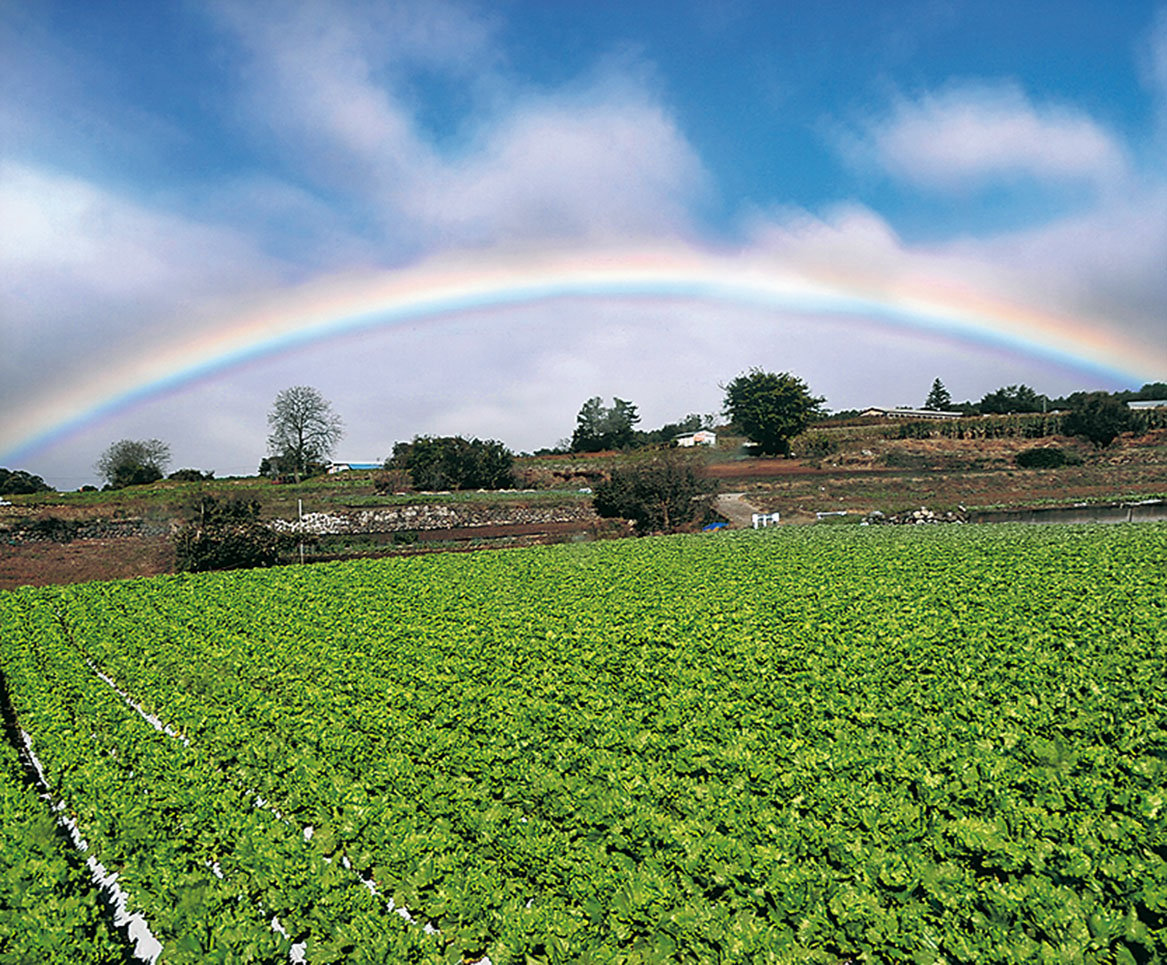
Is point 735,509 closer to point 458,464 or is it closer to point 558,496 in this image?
point 558,496

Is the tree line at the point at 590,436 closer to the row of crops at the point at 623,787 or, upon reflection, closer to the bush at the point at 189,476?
the bush at the point at 189,476

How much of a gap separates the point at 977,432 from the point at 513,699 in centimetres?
7250

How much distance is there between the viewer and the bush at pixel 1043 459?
2181 inches

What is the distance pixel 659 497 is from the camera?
116 feet

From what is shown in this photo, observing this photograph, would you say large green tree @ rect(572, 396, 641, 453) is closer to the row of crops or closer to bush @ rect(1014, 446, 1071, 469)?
bush @ rect(1014, 446, 1071, 469)

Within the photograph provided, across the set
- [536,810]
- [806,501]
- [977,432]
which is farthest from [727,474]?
[536,810]

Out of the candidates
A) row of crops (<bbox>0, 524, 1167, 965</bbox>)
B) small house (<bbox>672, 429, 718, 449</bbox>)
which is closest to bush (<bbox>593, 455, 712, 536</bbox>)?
row of crops (<bbox>0, 524, 1167, 965</bbox>)

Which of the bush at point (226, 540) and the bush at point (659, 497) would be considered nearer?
the bush at point (226, 540)

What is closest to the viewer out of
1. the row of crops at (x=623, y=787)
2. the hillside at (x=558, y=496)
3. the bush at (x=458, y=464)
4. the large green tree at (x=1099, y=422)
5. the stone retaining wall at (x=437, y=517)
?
the row of crops at (x=623, y=787)

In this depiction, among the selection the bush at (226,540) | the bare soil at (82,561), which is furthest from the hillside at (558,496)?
the bush at (226,540)

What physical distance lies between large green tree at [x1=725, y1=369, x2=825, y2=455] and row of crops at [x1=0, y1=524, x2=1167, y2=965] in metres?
58.6

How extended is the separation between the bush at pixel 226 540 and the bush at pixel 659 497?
15838 millimetres

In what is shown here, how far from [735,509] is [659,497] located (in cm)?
1225

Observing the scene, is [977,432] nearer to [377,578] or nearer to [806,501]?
[806,501]
